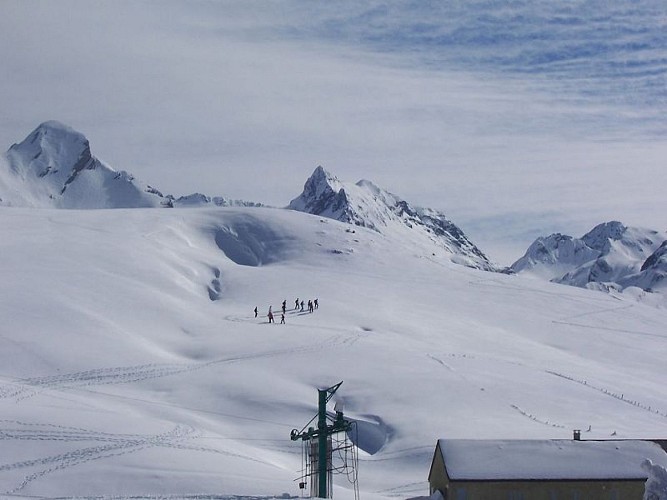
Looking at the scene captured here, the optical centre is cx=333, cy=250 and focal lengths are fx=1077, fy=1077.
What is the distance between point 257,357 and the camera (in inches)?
2259

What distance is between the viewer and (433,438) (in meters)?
46.2

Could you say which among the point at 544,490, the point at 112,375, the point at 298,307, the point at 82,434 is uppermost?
the point at 298,307

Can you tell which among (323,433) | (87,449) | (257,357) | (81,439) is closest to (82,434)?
(81,439)

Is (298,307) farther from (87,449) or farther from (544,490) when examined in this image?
(544,490)

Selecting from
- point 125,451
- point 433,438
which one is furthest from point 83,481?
point 433,438

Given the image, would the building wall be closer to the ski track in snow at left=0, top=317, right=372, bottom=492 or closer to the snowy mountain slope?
the snowy mountain slope

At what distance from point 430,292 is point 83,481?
2238 inches

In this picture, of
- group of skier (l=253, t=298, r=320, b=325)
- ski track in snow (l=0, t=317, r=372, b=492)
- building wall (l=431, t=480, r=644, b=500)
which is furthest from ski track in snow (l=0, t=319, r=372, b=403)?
building wall (l=431, t=480, r=644, b=500)

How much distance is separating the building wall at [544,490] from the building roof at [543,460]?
200mm

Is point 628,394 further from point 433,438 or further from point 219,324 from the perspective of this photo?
point 219,324

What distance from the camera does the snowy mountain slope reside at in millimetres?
39438

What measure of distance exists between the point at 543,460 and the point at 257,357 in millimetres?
26779

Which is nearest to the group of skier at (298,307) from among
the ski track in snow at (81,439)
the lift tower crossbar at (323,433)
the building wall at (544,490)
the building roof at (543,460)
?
the ski track in snow at (81,439)

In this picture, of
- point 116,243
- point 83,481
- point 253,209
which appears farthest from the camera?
point 253,209
